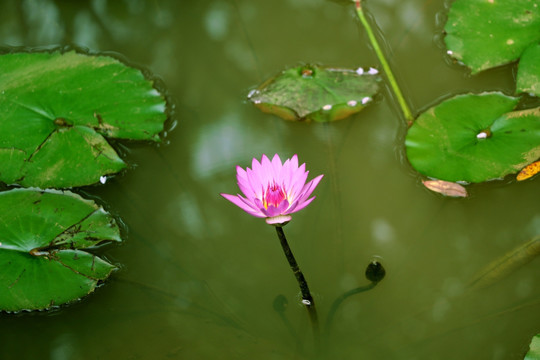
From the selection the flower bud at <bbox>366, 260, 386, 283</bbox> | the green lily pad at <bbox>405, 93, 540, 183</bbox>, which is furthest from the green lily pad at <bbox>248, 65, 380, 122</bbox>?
the flower bud at <bbox>366, 260, 386, 283</bbox>

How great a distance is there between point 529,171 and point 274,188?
121cm

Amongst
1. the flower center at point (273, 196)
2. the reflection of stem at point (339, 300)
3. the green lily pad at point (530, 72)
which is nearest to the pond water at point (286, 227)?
the reflection of stem at point (339, 300)

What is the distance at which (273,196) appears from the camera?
1.57 metres

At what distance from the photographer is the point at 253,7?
9.16ft

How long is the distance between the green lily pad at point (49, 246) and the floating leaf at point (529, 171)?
1.66 m

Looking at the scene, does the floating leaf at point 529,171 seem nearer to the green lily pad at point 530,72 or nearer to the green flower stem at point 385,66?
the green lily pad at point 530,72

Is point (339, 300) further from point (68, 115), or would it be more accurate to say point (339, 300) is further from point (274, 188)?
point (68, 115)

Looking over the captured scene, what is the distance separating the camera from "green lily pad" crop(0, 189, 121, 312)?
194 centimetres

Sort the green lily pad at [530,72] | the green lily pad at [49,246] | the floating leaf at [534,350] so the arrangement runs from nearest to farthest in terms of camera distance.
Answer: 1. the floating leaf at [534,350]
2. the green lily pad at [49,246]
3. the green lily pad at [530,72]

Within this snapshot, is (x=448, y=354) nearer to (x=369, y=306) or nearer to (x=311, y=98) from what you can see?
(x=369, y=306)

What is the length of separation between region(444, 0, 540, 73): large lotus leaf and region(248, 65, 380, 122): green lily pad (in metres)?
0.43

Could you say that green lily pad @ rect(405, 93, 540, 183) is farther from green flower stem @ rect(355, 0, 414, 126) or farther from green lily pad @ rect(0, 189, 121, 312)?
green lily pad @ rect(0, 189, 121, 312)

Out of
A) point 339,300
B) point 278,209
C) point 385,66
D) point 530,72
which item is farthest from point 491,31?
point 278,209

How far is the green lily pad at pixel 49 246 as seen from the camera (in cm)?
194
